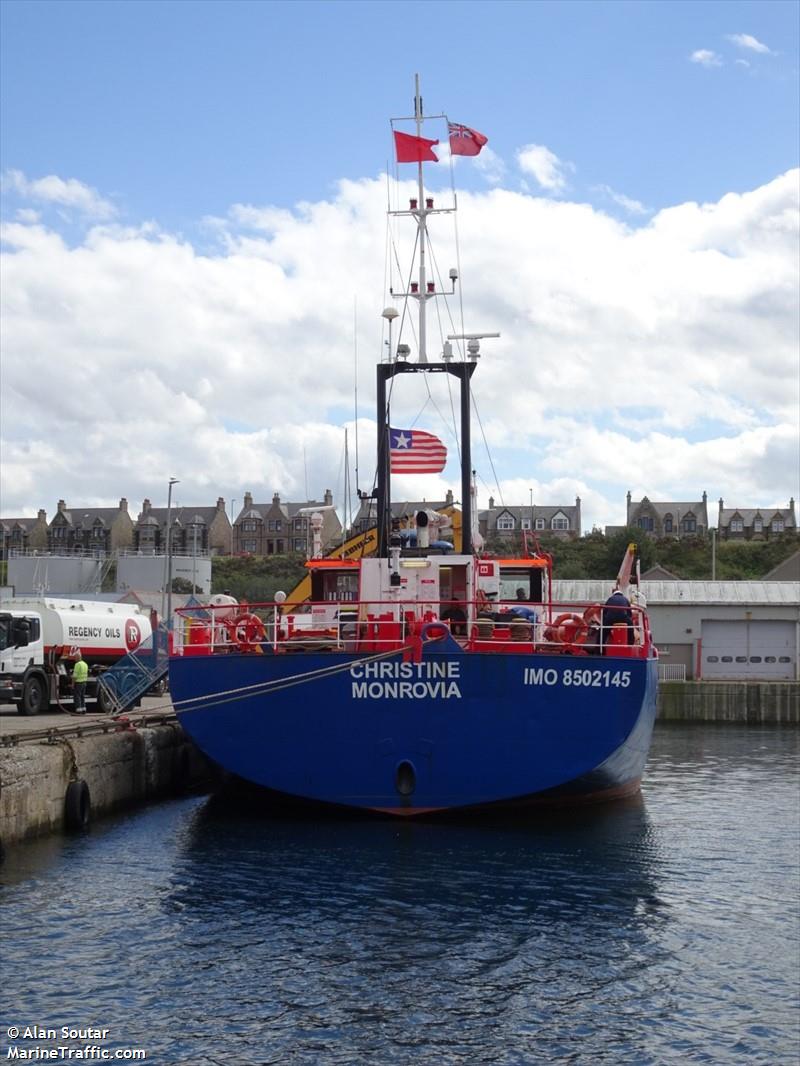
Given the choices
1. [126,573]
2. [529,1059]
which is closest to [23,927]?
[529,1059]

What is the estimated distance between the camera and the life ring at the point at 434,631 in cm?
1877

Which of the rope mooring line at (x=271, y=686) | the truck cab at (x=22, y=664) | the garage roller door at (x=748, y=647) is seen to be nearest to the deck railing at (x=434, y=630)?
the rope mooring line at (x=271, y=686)

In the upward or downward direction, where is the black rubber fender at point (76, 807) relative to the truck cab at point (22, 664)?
downward

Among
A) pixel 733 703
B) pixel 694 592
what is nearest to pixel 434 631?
pixel 733 703

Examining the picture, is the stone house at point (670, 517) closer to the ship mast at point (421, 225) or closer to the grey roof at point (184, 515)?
the grey roof at point (184, 515)

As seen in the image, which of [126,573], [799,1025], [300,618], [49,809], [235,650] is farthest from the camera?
[126,573]

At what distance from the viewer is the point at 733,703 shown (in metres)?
47.1

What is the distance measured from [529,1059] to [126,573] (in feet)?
247

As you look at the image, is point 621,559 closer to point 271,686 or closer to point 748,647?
point 748,647

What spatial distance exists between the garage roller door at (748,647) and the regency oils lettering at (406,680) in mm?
36786

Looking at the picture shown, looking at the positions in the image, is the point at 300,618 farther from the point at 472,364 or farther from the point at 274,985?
the point at 274,985

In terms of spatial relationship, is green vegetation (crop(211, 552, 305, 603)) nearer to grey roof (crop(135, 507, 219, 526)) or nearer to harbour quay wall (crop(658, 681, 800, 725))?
grey roof (crop(135, 507, 219, 526))

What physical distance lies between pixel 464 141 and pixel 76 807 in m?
15.2

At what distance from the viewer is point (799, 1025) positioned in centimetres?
1126
